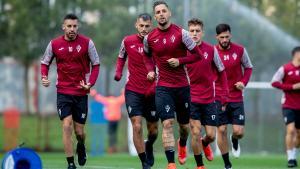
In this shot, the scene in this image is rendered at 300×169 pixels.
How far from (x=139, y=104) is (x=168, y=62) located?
5.09 feet

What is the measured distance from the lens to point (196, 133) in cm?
1606

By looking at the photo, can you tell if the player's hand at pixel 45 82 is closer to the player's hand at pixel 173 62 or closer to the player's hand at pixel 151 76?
the player's hand at pixel 151 76

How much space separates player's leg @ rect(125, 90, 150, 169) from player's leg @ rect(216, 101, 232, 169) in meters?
1.60

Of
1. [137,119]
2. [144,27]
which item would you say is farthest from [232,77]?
[137,119]

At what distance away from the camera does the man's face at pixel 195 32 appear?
16.5 metres

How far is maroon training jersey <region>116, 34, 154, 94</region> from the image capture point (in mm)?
16297

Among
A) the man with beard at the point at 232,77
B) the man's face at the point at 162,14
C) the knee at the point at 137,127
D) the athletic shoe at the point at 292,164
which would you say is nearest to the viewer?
the man's face at the point at 162,14

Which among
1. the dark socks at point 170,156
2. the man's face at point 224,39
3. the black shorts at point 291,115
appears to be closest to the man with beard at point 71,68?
the dark socks at point 170,156

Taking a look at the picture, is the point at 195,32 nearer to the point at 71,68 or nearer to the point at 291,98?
the point at 71,68

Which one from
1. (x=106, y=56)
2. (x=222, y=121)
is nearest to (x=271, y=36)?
(x=106, y=56)

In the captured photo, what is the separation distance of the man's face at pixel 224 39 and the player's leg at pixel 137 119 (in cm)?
231

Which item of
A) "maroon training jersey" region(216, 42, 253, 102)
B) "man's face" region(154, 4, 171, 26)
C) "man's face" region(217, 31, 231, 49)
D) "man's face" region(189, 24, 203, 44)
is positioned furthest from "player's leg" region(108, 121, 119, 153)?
"man's face" region(154, 4, 171, 26)

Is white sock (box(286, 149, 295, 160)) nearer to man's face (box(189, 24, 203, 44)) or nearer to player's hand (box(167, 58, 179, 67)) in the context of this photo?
man's face (box(189, 24, 203, 44))

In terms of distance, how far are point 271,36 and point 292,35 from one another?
0.68m
